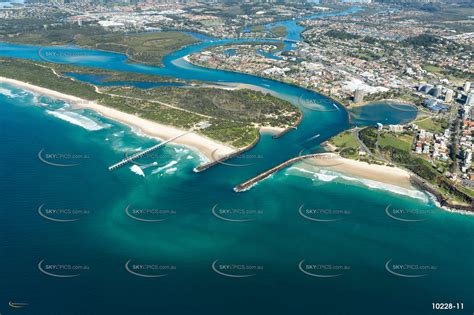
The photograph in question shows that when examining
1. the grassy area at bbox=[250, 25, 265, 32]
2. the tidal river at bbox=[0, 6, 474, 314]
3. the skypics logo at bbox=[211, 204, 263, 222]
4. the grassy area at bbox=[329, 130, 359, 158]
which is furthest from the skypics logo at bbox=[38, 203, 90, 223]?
the grassy area at bbox=[250, 25, 265, 32]

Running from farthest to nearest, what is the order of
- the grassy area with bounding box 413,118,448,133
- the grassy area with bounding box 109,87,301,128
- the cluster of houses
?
the grassy area with bounding box 109,87,301,128
the grassy area with bounding box 413,118,448,133
the cluster of houses

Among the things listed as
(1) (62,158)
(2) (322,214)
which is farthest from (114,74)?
(2) (322,214)

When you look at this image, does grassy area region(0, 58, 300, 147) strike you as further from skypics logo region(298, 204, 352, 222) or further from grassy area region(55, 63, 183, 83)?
skypics logo region(298, 204, 352, 222)

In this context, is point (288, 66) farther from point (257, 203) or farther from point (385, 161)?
point (257, 203)

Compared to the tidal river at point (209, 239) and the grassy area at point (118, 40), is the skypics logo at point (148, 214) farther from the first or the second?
the grassy area at point (118, 40)

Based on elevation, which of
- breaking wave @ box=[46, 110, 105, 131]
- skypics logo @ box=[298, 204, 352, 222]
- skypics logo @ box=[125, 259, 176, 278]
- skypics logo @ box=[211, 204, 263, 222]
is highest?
breaking wave @ box=[46, 110, 105, 131]

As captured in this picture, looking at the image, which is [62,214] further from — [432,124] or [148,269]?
[432,124]
